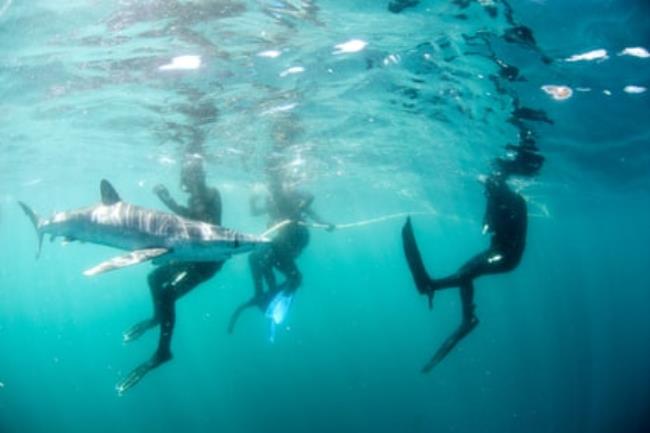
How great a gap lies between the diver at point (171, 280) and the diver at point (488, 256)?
4528mm

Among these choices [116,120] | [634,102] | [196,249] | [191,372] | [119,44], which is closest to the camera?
[196,249]

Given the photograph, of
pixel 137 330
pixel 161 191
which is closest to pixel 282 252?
pixel 137 330

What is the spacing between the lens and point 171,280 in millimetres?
9492

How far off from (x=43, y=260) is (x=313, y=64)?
113m

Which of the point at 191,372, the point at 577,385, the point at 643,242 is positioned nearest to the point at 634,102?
the point at 577,385

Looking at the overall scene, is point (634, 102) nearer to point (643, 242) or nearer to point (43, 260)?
point (643, 242)

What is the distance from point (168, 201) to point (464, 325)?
767 cm

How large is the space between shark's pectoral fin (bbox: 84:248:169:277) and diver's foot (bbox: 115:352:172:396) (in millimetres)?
3556

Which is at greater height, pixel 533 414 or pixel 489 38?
pixel 489 38

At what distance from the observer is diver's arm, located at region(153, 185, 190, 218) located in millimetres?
9116

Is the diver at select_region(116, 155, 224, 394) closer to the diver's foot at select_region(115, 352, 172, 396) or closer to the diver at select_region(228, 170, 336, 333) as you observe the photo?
the diver's foot at select_region(115, 352, 172, 396)

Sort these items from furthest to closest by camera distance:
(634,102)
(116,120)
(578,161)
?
(578,161)
(116,120)
(634,102)

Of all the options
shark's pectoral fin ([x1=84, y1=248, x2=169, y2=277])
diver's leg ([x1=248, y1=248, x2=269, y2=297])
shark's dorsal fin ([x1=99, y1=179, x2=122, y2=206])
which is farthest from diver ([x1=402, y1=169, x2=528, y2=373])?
shark's dorsal fin ([x1=99, y1=179, x2=122, y2=206])

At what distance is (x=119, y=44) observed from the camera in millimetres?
12109
